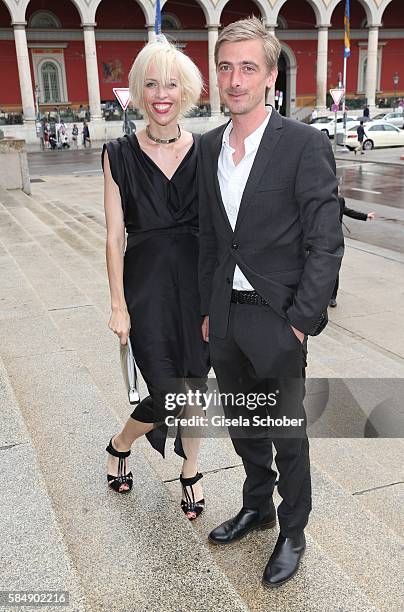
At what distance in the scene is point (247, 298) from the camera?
2.27 meters

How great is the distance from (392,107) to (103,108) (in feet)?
70.9

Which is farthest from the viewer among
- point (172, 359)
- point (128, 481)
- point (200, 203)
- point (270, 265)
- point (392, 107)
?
point (392, 107)

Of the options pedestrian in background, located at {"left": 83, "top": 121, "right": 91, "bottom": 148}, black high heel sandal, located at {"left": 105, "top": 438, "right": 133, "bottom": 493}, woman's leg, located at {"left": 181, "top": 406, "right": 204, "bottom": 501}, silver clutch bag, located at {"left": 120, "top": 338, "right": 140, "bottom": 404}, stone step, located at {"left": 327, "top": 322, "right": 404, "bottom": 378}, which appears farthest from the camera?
pedestrian in background, located at {"left": 83, "top": 121, "right": 91, "bottom": 148}

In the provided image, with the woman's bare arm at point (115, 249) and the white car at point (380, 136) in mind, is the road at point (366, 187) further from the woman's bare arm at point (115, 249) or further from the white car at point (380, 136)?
the white car at point (380, 136)

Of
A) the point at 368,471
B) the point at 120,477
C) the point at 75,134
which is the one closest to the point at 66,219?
the point at 368,471

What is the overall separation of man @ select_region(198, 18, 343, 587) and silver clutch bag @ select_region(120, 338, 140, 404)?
0.39 metres

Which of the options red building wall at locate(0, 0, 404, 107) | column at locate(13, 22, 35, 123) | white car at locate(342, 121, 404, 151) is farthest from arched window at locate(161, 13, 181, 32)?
white car at locate(342, 121, 404, 151)

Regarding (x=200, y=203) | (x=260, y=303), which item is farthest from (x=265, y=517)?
(x=200, y=203)

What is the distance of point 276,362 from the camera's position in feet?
7.34

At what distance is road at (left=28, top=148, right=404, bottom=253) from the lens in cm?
1148

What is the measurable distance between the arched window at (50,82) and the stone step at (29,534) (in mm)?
39869

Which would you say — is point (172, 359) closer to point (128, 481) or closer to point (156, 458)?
point (128, 481)

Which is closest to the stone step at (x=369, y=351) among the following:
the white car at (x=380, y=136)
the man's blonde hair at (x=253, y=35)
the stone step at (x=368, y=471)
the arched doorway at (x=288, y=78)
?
the stone step at (x=368, y=471)

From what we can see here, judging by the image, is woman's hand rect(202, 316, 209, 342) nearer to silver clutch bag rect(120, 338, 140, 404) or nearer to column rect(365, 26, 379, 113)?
silver clutch bag rect(120, 338, 140, 404)
